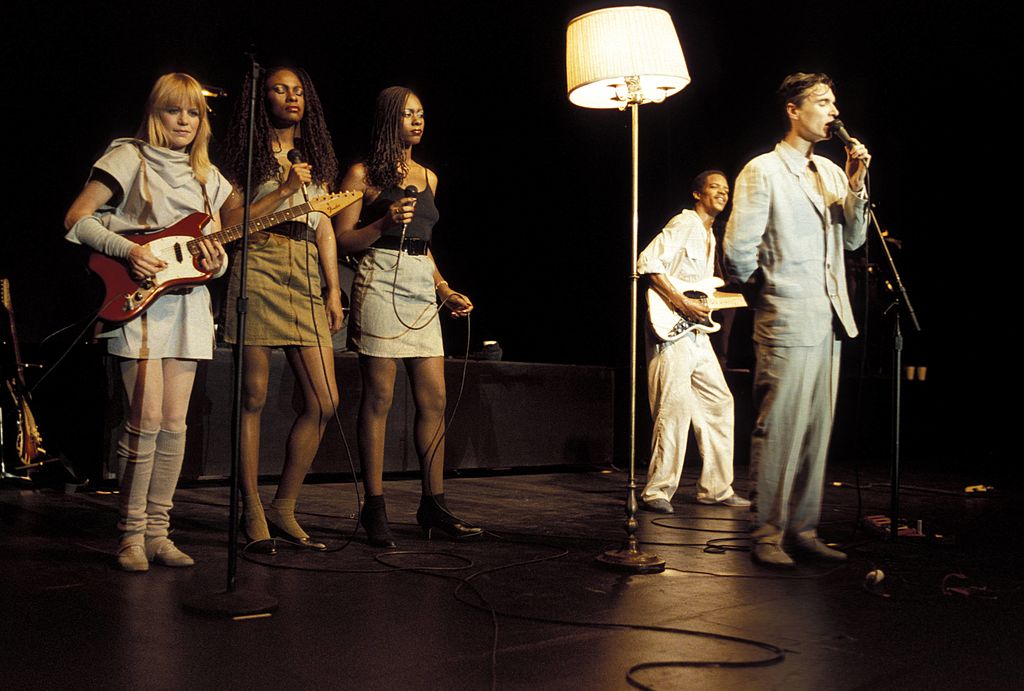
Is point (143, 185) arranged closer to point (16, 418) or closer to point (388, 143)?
point (388, 143)

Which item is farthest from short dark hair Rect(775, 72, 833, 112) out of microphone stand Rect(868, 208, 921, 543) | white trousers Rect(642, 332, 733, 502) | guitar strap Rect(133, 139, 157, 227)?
guitar strap Rect(133, 139, 157, 227)

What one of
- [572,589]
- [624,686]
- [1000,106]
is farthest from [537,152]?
[624,686]

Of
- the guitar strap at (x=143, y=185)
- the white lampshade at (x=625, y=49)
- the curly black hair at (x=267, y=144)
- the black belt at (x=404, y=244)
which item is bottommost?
the black belt at (x=404, y=244)

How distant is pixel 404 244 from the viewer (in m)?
3.52

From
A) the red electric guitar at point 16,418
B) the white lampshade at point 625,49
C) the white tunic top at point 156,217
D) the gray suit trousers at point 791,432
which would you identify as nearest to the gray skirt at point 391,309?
the white tunic top at point 156,217

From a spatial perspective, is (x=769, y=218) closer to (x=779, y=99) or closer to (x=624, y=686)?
(x=779, y=99)

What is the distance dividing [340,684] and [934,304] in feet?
31.9

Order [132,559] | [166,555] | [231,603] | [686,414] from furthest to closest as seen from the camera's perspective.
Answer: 1. [686,414]
2. [166,555]
3. [132,559]
4. [231,603]

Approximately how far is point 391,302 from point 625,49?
124cm

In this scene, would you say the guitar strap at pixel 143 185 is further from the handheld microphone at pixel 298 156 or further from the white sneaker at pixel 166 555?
the white sneaker at pixel 166 555

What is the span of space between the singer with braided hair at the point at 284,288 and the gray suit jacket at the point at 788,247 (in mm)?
1481

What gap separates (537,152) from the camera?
28.3 ft

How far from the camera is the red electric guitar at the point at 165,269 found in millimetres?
2844

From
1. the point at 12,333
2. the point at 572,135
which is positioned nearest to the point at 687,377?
the point at 12,333
